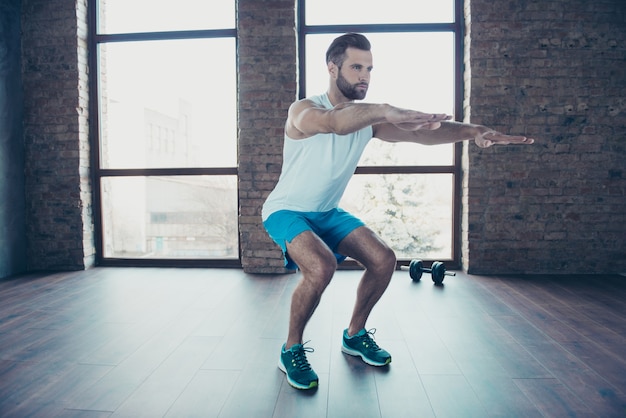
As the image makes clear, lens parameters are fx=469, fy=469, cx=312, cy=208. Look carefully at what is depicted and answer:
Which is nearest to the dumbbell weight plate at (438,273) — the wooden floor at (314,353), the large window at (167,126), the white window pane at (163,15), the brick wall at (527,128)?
the wooden floor at (314,353)

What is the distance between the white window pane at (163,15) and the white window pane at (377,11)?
0.87 m

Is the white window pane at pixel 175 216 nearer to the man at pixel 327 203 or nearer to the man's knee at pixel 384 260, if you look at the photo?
Result: the man at pixel 327 203

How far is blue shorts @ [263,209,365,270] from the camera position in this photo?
214cm

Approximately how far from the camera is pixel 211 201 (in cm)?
482

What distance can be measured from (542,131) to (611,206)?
3.10 ft

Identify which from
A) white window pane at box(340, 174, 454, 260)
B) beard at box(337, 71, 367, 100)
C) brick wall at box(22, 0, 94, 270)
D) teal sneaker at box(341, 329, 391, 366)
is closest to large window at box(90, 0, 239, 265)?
brick wall at box(22, 0, 94, 270)

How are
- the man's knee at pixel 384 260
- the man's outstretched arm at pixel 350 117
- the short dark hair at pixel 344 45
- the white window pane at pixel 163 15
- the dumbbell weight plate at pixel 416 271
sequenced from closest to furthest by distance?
the man's outstretched arm at pixel 350 117 → the short dark hair at pixel 344 45 → the man's knee at pixel 384 260 → the dumbbell weight plate at pixel 416 271 → the white window pane at pixel 163 15

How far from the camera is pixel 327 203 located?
7.47 ft

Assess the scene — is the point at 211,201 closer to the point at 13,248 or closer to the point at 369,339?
the point at 13,248

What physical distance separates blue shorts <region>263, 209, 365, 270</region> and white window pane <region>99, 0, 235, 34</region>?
3.15 metres

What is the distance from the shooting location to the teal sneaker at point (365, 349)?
2248 millimetres

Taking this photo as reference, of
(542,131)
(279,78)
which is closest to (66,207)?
(279,78)

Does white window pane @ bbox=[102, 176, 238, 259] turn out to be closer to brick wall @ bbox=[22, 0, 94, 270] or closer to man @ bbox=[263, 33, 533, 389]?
brick wall @ bbox=[22, 0, 94, 270]

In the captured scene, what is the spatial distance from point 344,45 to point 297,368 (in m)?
1.45
